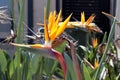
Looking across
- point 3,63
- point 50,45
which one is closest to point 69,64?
point 50,45

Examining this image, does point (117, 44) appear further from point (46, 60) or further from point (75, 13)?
point (75, 13)

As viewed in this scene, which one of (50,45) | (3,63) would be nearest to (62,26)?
(50,45)

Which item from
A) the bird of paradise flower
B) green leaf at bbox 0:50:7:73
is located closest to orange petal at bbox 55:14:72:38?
the bird of paradise flower

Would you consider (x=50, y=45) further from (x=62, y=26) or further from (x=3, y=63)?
(x=3, y=63)

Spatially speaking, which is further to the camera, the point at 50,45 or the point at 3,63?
the point at 3,63

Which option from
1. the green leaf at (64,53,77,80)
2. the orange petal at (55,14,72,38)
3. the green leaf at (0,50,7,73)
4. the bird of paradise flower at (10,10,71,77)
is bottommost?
the green leaf at (0,50,7,73)

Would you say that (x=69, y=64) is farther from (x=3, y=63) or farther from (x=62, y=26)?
(x=3, y=63)

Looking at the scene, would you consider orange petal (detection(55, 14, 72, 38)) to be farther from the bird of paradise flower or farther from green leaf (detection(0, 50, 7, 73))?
green leaf (detection(0, 50, 7, 73))

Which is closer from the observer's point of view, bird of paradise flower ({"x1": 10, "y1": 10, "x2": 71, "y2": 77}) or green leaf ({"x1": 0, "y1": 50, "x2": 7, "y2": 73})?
bird of paradise flower ({"x1": 10, "y1": 10, "x2": 71, "y2": 77})

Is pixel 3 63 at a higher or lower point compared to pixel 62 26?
lower

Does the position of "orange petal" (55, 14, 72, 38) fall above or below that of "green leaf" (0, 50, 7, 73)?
above

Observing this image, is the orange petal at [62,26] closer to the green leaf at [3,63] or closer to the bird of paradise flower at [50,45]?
the bird of paradise flower at [50,45]
